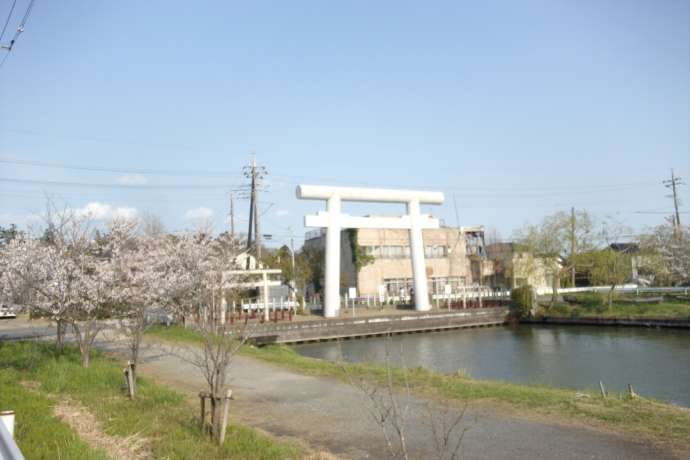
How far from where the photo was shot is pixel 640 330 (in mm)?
26406

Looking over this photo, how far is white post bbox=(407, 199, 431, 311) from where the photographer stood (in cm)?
3103

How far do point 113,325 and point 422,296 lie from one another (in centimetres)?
2083

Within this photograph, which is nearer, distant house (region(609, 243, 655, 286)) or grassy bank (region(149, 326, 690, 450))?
grassy bank (region(149, 326, 690, 450))

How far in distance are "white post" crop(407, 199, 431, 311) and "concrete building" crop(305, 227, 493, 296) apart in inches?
151

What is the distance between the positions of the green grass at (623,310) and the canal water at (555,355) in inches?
47.8

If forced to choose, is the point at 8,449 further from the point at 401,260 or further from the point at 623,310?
the point at 401,260

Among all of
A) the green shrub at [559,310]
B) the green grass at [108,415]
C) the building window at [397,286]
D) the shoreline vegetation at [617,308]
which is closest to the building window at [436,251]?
the building window at [397,286]

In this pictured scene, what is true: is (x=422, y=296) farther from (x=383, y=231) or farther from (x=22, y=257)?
(x=22, y=257)

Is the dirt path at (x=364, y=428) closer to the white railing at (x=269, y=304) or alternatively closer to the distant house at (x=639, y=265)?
the white railing at (x=269, y=304)

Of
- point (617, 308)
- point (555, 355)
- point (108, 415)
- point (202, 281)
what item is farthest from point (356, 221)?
point (108, 415)

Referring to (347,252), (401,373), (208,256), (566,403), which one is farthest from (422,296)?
(566,403)

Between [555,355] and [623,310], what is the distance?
11.5 meters

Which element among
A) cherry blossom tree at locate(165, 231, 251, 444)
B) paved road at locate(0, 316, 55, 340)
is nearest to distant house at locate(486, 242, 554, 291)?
cherry blossom tree at locate(165, 231, 251, 444)

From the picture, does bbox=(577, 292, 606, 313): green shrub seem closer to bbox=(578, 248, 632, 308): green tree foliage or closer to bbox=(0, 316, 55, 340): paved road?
bbox=(578, 248, 632, 308): green tree foliage
